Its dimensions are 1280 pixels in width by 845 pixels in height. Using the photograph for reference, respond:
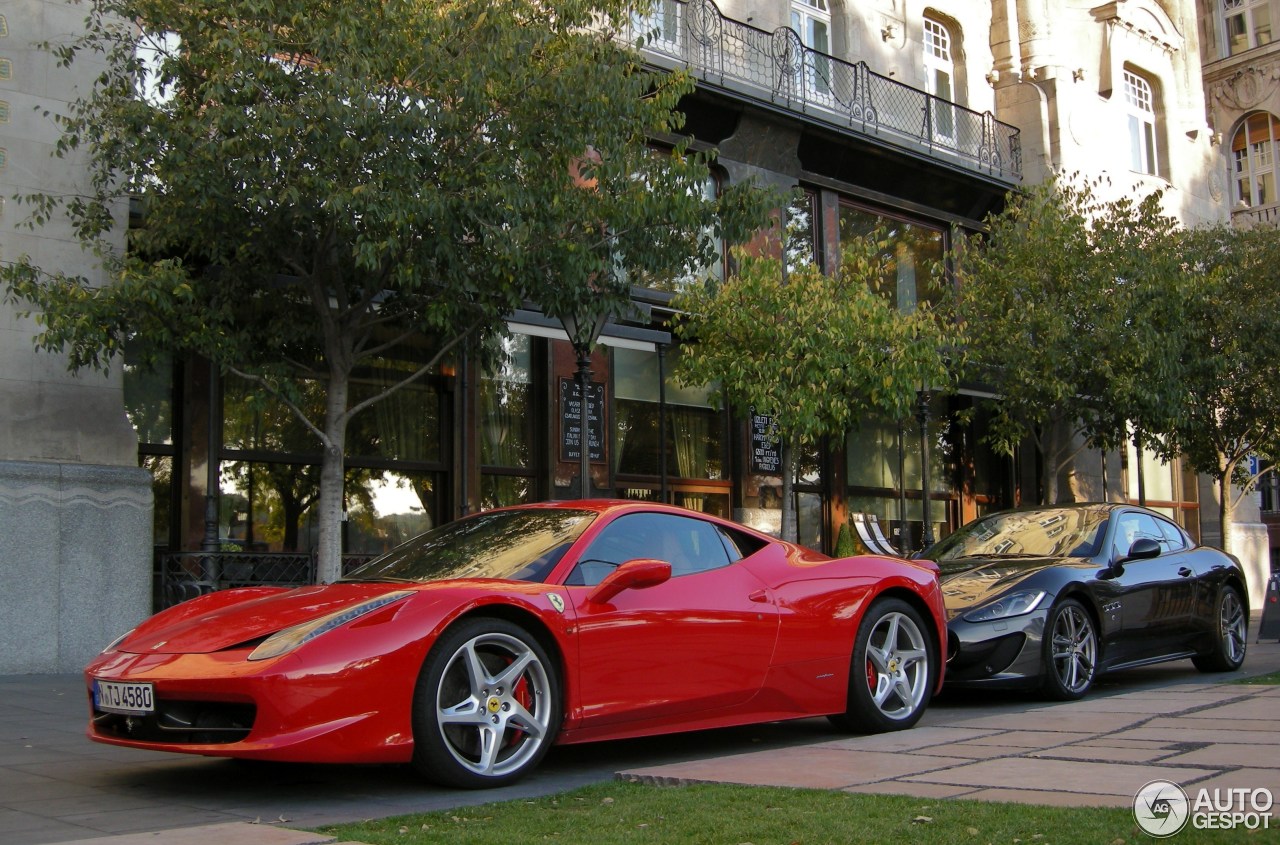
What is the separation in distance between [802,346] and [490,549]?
7745 millimetres

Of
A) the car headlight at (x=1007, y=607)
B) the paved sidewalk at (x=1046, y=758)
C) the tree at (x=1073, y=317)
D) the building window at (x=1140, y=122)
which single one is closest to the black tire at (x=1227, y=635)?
the car headlight at (x=1007, y=607)

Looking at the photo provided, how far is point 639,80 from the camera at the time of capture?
11102 millimetres

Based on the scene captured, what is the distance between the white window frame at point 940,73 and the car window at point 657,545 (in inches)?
646

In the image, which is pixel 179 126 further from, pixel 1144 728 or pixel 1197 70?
pixel 1197 70

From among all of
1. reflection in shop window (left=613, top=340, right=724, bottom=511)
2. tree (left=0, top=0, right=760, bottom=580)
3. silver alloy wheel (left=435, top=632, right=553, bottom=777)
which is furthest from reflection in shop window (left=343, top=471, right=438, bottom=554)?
silver alloy wheel (left=435, top=632, right=553, bottom=777)

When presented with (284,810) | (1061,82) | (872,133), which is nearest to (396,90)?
(284,810)

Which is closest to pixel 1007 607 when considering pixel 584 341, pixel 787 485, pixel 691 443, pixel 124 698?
pixel 584 341

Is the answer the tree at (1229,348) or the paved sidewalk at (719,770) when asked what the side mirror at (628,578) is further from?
the tree at (1229,348)

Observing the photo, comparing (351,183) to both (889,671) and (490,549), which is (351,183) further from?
(889,671)

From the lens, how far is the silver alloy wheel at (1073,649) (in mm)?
8680

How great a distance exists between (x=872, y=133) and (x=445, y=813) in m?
16.5

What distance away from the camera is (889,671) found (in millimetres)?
7266

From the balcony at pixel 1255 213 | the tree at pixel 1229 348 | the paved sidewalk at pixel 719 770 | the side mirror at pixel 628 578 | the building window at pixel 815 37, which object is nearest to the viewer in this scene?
the paved sidewalk at pixel 719 770

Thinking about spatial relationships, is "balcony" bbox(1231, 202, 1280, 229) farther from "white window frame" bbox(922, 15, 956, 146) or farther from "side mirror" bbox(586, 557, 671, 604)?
"side mirror" bbox(586, 557, 671, 604)
